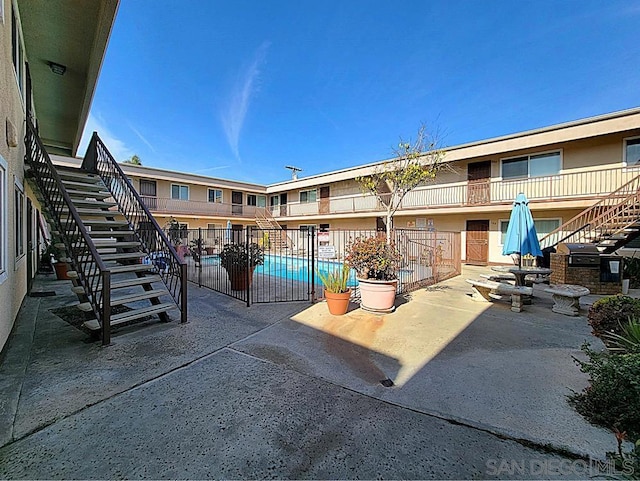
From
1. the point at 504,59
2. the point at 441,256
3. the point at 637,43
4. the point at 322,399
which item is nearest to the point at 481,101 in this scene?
the point at 504,59

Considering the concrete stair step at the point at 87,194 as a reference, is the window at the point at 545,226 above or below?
below

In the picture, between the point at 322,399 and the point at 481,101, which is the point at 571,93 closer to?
the point at 481,101

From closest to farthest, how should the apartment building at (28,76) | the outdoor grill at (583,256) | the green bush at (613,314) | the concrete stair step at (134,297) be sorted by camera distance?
1. the green bush at (613,314)
2. the apartment building at (28,76)
3. the concrete stair step at (134,297)
4. the outdoor grill at (583,256)

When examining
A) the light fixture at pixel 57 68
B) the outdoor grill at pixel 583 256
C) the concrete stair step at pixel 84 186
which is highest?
the light fixture at pixel 57 68

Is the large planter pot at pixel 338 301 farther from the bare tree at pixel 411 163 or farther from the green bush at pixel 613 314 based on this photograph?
the bare tree at pixel 411 163

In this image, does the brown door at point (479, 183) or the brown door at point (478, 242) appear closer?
the brown door at point (479, 183)

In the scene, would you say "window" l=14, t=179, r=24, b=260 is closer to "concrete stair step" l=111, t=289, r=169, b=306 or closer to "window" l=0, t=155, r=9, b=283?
"window" l=0, t=155, r=9, b=283

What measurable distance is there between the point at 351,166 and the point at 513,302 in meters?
15.3

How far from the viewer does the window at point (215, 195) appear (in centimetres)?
2525

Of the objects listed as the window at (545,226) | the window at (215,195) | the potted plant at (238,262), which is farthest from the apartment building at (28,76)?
the window at (215,195)

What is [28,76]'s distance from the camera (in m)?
6.96

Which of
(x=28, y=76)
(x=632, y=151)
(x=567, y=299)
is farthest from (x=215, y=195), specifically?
(x=632, y=151)

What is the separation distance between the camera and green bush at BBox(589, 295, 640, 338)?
146 inches

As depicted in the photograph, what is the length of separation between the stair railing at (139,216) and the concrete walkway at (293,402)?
1.00 m
